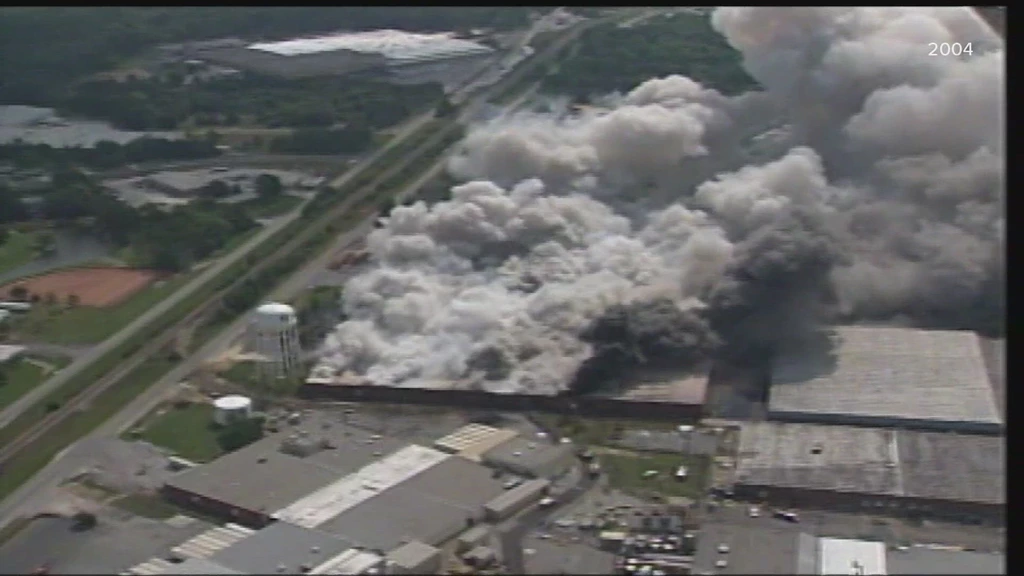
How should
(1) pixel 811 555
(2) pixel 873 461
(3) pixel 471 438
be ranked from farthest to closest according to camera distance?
(3) pixel 471 438
(2) pixel 873 461
(1) pixel 811 555

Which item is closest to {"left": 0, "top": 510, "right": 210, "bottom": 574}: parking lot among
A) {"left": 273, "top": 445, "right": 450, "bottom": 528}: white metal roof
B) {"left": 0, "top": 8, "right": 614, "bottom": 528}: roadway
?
{"left": 0, "top": 8, "right": 614, "bottom": 528}: roadway

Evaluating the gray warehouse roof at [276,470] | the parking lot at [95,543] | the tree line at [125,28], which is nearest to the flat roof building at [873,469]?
the gray warehouse roof at [276,470]

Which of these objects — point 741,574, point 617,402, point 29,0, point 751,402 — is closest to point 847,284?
point 751,402

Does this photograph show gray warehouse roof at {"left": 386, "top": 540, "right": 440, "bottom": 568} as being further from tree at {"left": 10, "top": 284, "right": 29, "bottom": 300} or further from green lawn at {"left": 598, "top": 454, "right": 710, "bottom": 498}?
tree at {"left": 10, "top": 284, "right": 29, "bottom": 300}

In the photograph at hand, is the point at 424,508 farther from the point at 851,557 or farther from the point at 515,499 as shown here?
the point at 851,557

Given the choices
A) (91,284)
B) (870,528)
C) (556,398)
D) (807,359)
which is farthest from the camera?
(91,284)

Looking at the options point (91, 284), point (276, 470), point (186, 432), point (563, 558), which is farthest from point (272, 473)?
point (91, 284)

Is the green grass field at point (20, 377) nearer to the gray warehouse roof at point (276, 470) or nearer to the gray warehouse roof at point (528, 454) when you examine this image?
the gray warehouse roof at point (276, 470)

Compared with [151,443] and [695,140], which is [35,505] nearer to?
[151,443]
